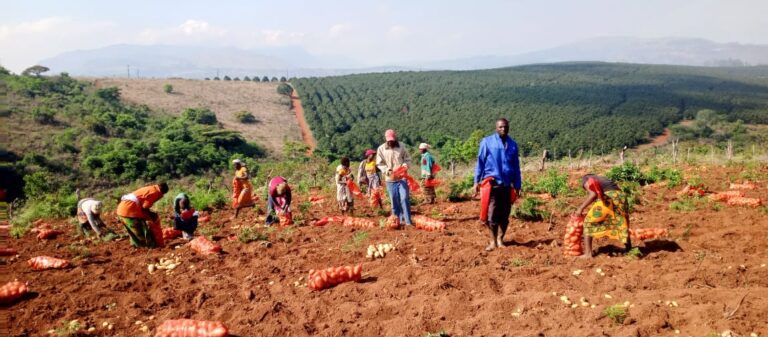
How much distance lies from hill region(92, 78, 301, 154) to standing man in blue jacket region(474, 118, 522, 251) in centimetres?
3784

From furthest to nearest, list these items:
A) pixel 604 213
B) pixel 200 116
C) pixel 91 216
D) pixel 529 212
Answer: pixel 200 116, pixel 91 216, pixel 529 212, pixel 604 213

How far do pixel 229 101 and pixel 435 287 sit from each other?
58278mm

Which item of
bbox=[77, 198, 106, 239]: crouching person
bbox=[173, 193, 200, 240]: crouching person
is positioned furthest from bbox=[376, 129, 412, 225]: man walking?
bbox=[77, 198, 106, 239]: crouching person

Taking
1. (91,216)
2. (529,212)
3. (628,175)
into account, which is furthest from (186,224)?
(628,175)

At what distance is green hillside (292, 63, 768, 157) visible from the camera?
46312 millimetres

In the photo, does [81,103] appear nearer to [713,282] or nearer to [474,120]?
[474,120]

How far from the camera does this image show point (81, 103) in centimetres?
4256

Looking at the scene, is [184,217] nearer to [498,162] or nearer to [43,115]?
[498,162]

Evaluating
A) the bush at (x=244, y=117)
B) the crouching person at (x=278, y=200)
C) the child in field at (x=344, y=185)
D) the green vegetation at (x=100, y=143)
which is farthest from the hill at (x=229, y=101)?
the crouching person at (x=278, y=200)

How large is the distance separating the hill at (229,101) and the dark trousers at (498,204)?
3790 centimetres

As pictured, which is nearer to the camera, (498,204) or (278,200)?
(498,204)

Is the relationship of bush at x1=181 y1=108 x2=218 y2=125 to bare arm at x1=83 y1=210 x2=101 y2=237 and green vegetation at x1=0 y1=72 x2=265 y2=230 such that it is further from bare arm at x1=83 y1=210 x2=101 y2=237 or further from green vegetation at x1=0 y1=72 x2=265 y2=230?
bare arm at x1=83 y1=210 x2=101 y2=237

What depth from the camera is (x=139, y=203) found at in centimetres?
719

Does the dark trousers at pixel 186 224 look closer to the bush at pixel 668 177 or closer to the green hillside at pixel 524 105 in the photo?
the bush at pixel 668 177
